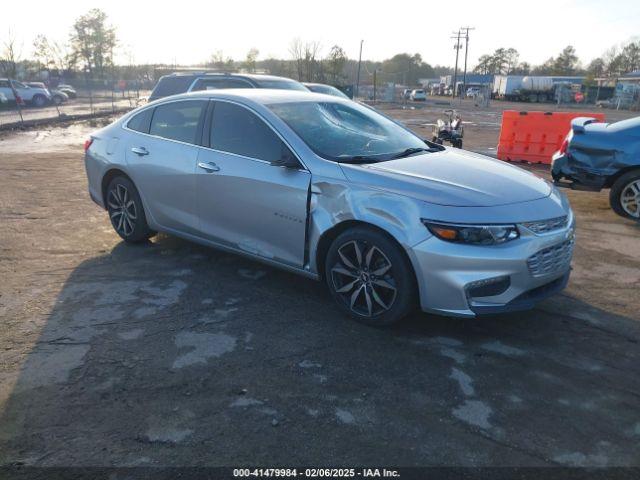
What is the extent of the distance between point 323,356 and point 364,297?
23.1 inches

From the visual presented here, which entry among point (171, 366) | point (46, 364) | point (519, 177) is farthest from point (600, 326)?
point (46, 364)

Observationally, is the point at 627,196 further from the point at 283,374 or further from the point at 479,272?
the point at 283,374

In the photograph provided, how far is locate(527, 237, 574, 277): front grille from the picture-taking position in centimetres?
342

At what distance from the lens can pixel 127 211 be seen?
5.45m

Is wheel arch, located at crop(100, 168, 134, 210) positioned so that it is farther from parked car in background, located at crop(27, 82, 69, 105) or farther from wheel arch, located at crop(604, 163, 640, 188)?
parked car in background, located at crop(27, 82, 69, 105)

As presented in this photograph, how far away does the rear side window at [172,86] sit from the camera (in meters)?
10.8

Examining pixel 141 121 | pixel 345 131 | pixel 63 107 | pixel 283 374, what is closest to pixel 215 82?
pixel 141 121

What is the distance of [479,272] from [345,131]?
1.81 metres

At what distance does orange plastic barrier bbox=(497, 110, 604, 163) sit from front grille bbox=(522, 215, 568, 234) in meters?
8.41

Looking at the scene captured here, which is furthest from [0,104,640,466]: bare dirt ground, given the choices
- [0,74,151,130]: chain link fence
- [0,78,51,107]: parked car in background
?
[0,78,51,107]: parked car in background

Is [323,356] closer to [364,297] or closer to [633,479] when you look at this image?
[364,297]

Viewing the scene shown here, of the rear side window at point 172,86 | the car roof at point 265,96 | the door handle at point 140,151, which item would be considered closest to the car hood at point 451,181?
the car roof at point 265,96

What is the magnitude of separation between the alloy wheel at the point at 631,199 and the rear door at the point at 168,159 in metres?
5.65

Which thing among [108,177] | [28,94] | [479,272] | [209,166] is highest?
[28,94]
